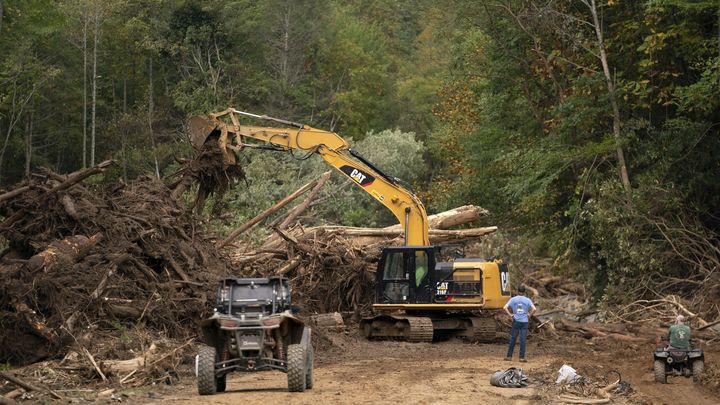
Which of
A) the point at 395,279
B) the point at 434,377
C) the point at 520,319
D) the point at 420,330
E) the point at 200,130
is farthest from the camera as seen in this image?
the point at 395,279

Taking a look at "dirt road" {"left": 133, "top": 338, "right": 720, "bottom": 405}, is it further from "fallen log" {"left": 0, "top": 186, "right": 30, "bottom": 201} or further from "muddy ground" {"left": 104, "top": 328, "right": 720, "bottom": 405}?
"fallen log" {"left": 0, "top": 186, "right": 30, "bottom": 201}

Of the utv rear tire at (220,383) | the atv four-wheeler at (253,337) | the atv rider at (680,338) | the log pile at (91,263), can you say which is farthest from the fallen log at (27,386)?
the atv rider at (680,338)

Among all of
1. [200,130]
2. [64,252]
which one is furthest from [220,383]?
[200,130]

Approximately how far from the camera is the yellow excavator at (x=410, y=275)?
28.1 m

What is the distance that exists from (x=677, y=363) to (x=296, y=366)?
6.70 metres

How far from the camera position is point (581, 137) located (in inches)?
1467

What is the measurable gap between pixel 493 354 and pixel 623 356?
9.09 ft

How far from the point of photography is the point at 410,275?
28141 mm

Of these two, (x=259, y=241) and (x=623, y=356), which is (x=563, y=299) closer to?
(x=259, y=241)

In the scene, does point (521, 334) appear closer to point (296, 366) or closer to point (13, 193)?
point (296, 366)

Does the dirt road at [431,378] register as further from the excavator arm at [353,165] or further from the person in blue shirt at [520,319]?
the excavator arm at [353,165]

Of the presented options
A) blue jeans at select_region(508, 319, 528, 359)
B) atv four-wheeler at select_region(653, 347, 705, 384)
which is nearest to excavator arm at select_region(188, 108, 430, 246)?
blue jeans at select_region(508, 319, 528, 359)

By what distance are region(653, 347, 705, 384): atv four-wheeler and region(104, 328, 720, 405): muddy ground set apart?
0.68 ft

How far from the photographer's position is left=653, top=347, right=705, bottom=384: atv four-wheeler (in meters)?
20.1
